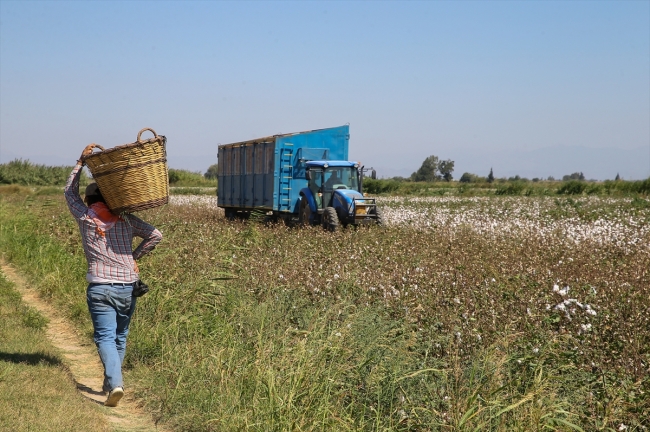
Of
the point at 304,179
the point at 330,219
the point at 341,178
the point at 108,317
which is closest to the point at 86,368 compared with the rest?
the point at 108,317

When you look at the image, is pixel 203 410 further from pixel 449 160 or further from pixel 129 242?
pixel 449 160

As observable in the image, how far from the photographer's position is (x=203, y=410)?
637 centimetres

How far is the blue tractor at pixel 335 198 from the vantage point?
66.6ft

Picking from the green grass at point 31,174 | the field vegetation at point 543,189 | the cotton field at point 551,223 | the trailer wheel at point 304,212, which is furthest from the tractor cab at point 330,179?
the green grass at point 31,174

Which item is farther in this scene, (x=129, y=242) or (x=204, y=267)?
(x=204, y=267)

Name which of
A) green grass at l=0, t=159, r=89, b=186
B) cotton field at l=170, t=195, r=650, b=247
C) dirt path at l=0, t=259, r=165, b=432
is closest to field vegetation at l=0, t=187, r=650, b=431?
dirt path at l=0, t=259, r=165, b=432

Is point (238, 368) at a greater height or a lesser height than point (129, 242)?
lesser

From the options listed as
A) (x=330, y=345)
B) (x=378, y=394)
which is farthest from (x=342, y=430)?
(x=330, y=345)

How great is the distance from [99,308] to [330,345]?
203cm

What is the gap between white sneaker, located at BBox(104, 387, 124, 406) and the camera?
6.60 meters

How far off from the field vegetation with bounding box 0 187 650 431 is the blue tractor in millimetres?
8049

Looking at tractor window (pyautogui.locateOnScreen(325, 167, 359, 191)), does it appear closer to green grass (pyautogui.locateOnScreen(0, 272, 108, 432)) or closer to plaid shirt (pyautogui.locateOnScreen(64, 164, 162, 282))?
green grass (pyautogui.locateOnScreen(0, 272, 108, 432))

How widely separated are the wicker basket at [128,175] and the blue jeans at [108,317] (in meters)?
0.68

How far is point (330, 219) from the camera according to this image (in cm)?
2005
